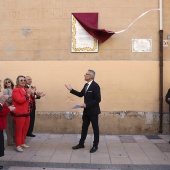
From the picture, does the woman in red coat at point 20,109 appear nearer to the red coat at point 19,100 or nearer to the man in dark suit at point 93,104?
the red coat at point 19,100

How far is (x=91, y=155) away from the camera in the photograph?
5906 millimetres

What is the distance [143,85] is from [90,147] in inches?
97.5

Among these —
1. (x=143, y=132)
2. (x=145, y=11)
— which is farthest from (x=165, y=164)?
(x=145, y=11)

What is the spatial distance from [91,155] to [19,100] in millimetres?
1886

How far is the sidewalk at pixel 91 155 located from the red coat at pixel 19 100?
0.90 m

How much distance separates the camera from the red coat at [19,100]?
6023 mm

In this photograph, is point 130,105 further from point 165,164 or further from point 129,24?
point 165,164

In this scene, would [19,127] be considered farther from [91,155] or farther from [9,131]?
[91,155]

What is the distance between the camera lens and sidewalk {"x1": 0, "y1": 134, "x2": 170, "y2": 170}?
5.24m

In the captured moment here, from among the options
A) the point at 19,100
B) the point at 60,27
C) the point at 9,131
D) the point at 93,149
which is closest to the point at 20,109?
the point at 19,100

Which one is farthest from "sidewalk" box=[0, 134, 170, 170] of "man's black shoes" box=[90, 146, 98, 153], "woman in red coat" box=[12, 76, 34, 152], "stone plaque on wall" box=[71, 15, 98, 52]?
"stone plaque on wall" box=[71, 15, 98, 52]

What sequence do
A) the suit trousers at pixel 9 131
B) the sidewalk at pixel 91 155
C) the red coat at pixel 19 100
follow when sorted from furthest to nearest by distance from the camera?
the suit trousers at pixel 9 131, the red coat at pixel 19 100, the sidewalk at pixel 91 155

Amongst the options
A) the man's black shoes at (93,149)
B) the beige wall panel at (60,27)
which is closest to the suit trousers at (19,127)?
the man's black shoes at (93,149)

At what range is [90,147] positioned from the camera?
6.58 m
